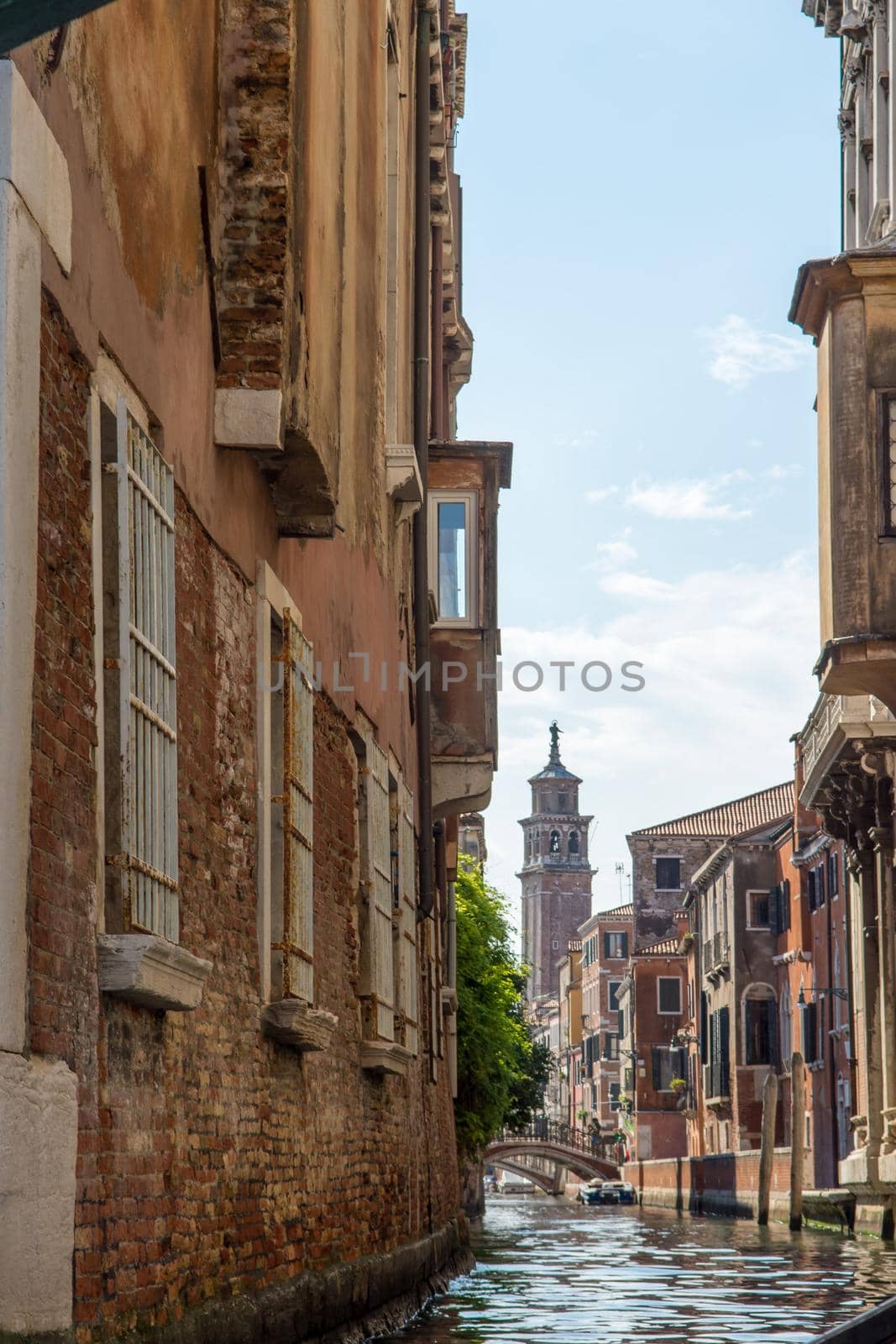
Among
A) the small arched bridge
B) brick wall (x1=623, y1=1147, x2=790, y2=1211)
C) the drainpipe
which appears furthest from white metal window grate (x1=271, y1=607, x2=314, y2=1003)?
the small arched bridge

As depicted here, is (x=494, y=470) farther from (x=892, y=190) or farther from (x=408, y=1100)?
(x=892, y=190)

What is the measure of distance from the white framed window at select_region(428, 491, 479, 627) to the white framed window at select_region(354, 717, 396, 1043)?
5248 millimetres

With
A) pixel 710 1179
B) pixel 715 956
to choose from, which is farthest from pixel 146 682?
pixel 715 956

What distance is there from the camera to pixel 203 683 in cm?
748

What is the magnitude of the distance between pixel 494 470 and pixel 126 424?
40.4 feet

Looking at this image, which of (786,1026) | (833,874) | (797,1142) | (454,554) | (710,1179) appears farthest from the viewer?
(710,1179)

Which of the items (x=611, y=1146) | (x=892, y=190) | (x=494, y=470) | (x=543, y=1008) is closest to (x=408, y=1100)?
(x=494, y=470)

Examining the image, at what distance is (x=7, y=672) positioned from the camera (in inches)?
191

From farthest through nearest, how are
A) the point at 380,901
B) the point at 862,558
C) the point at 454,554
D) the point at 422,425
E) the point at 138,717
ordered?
the point at 862,558
the point at 454,554
the point at 422,425
the point at 380,901
the point at 138,717

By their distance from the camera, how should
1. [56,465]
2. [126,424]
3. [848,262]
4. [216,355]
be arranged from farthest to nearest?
1. [848,262]
2. [216,355]
3. [126,424]
4. [56,465]

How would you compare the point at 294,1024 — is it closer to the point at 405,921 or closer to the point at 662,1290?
the point at 405,921

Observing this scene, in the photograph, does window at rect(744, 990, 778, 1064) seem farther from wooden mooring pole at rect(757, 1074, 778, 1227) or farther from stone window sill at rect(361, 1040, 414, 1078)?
stone window sill at rect(361, 1040, 414, 1078)

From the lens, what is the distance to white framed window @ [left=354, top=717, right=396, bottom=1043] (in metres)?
11.5

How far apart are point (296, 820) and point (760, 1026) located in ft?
148
